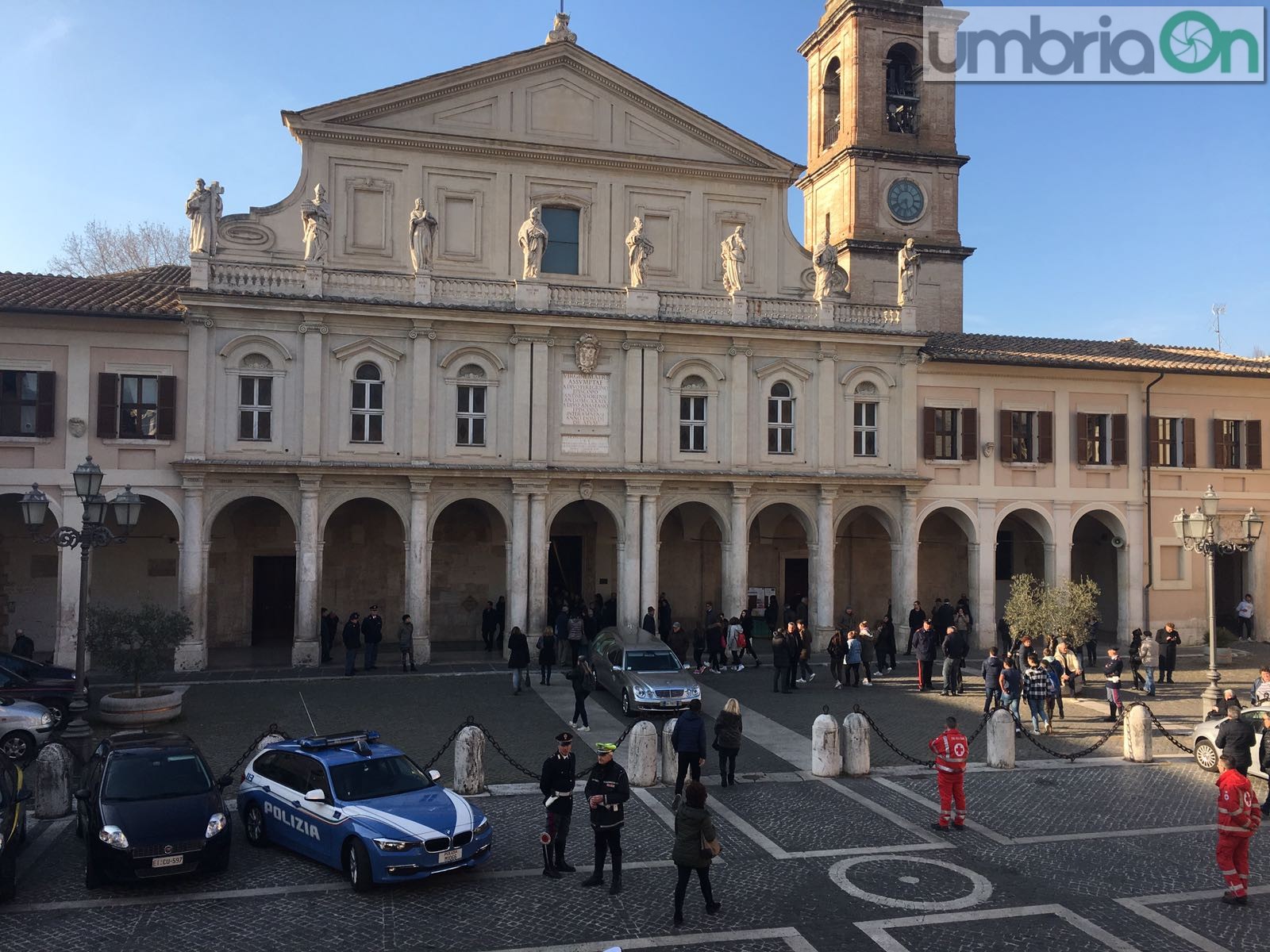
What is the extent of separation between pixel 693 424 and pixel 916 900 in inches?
768

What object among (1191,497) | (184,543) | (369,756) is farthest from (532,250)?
(1191,497)

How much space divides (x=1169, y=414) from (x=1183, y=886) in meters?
25.3

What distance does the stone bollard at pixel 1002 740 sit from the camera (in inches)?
642

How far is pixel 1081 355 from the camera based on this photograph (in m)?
32.2

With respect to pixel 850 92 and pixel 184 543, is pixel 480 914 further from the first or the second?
pixel 850 92

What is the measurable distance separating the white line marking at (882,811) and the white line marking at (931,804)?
0.66 metres

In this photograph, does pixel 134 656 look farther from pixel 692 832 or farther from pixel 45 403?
pixel 692 832

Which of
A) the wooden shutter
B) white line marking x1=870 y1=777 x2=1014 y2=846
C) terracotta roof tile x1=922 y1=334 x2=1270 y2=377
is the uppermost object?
terracotta roof tile x1=922 y1=334 x2=1270 y2=377

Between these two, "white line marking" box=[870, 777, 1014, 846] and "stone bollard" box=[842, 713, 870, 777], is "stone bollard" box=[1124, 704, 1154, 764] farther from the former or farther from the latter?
"stone bollard" box=[842, 713, 870, 777]

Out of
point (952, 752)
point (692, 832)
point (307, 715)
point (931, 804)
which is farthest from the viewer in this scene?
point (307, 715)

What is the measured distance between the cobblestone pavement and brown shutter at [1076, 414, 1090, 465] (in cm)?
1705

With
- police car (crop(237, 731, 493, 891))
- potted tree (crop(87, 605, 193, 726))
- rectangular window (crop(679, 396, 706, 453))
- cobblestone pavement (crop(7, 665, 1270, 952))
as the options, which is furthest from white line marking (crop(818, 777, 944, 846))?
rectangular window (crop(679, 396, 706, 453))

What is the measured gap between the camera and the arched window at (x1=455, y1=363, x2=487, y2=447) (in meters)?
27.4

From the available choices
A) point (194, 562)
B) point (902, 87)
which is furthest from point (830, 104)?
point (194, 562)
